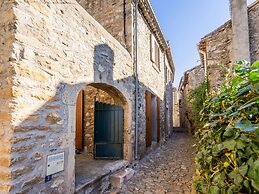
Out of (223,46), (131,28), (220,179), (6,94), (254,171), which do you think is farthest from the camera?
(223,46)

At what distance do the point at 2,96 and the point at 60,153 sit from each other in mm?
1035

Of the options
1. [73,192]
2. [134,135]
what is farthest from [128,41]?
[73,192]

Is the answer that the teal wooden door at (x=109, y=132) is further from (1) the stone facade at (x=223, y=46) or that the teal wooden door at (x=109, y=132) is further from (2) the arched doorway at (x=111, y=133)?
(1) the stone facade at (x=223, y=46)

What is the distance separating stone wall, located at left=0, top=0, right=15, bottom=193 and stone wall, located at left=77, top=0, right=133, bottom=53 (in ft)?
11.2

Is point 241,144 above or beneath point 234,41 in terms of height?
beneath

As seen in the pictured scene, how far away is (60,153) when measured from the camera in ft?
8.34

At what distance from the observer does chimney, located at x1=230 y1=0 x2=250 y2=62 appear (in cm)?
571

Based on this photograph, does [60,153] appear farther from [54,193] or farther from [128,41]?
[128,41]

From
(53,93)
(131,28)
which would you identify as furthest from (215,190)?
(131,28)

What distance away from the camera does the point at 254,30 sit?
576cm

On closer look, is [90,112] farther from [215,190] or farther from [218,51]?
[215,190]

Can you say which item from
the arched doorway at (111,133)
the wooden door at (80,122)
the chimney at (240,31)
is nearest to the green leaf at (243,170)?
the arched doorway at (111,133)

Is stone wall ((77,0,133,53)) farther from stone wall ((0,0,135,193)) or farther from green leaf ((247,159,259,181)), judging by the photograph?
green leaf ((247,159,259,181))

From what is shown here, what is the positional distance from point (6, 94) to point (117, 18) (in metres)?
4.27
